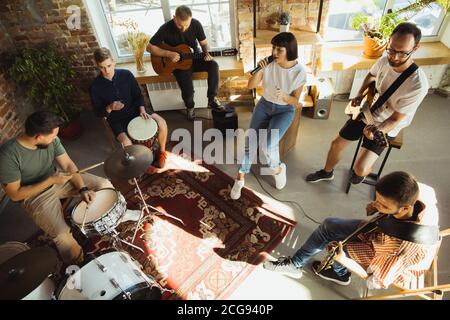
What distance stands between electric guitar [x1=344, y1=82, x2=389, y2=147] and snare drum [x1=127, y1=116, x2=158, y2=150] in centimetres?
162

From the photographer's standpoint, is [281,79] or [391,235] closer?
[391,235]

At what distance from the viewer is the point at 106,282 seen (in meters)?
1.71

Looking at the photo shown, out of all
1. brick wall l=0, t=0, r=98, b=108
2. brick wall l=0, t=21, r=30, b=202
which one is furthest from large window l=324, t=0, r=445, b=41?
brick wall l=0, t=21, r=30, b=202

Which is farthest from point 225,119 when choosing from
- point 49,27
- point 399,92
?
point 49,27

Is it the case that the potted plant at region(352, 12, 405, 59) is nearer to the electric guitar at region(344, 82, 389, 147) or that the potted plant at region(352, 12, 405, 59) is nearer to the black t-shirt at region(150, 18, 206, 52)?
the electric guitar at region(344, 82, 389, 147)

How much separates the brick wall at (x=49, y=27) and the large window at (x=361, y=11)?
2478 mm

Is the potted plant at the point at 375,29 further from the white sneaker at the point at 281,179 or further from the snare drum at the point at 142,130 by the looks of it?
the snare drum at the point at 142,130

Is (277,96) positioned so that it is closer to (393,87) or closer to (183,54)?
(393,87)

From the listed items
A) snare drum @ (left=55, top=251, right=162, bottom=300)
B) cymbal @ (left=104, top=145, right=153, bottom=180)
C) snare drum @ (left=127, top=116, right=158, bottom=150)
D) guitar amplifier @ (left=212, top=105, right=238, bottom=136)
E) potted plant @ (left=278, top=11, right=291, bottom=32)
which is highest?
potted plant @ (left=278, top=11, right=291, bottom=32)

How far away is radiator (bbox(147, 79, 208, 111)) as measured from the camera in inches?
139

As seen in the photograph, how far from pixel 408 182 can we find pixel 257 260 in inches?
49.7

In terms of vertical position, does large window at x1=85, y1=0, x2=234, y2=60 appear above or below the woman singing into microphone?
above

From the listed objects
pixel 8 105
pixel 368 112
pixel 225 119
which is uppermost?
pixel 368 112

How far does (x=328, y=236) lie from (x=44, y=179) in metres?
1.97
